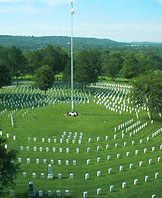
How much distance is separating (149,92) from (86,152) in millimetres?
13670

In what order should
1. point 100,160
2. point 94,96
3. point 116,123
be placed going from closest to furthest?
point 100,160 < point 116,123 < point 94,96

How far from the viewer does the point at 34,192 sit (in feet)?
48.8

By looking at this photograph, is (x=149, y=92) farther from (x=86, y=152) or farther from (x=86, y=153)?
(x=86, y=153)

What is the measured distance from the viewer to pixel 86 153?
858 inches

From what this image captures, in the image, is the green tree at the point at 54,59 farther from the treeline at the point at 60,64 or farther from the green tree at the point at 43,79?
the green tree at the point at 43,79

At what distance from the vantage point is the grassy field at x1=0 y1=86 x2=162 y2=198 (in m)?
16.2

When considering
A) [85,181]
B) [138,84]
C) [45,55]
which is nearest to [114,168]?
[85,181]

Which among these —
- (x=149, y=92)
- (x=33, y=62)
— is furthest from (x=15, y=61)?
(x=149, y=92)

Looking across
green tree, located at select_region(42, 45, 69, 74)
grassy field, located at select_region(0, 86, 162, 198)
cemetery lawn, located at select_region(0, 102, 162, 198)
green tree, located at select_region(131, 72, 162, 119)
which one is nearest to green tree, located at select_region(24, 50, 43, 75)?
green tree, located at select_region(42, 45, 69, 74)

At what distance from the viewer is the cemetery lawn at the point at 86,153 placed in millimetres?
16105

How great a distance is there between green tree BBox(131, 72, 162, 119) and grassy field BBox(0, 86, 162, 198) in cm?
184

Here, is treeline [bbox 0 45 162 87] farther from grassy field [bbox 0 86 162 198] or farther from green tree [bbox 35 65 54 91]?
grassy field [bbox 0 86 162 198]

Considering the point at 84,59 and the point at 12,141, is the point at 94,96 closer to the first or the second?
the point at 84,59

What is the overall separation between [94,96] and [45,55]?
1018 inches
